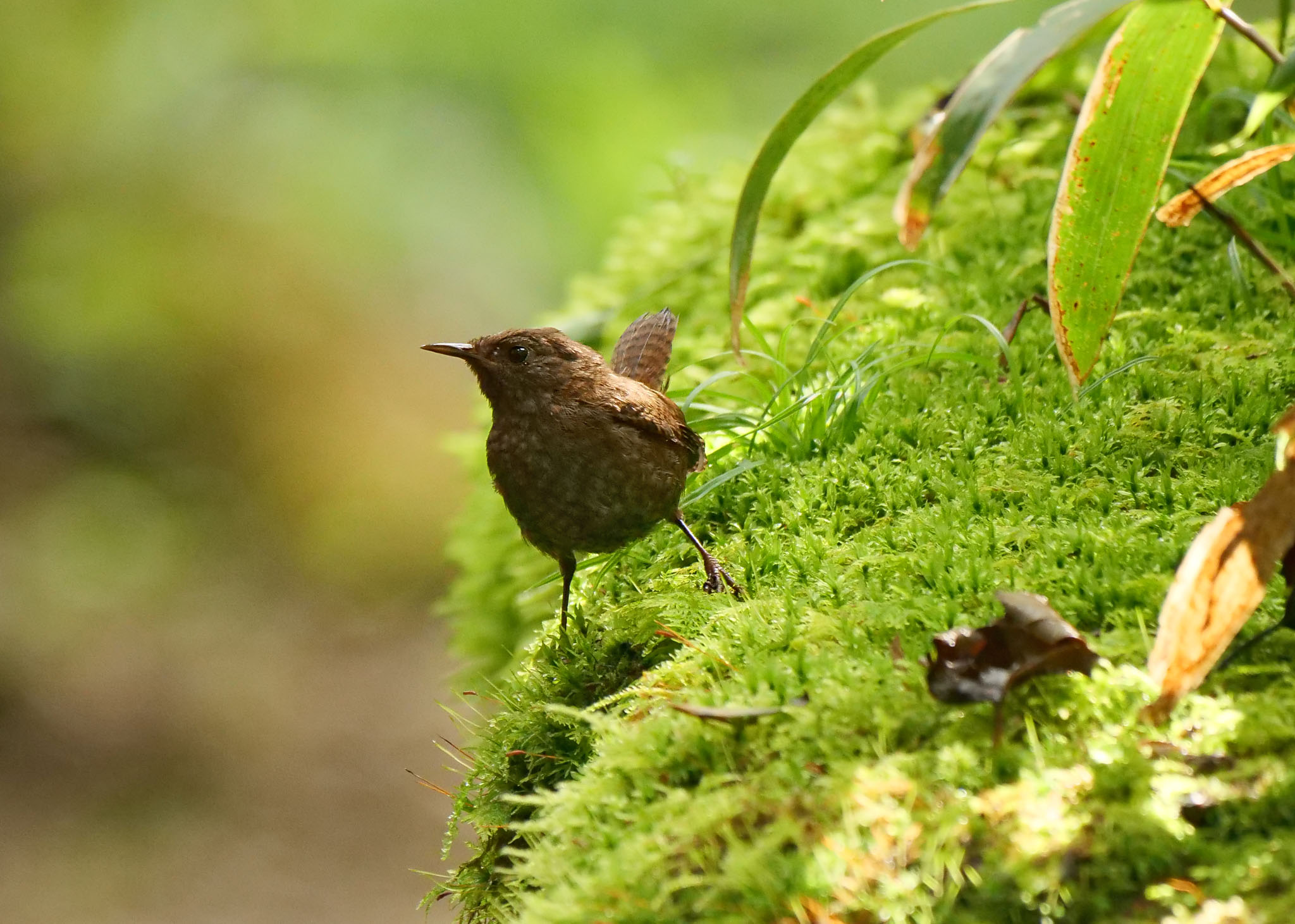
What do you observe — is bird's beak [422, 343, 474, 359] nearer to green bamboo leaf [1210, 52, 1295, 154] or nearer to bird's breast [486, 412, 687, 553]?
bird's breast [486, 412, 687, 553]

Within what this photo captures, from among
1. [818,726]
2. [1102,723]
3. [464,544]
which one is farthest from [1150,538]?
[464,544]

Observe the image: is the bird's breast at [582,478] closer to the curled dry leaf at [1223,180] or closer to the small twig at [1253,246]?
the curled dry leaf at [1223,180]

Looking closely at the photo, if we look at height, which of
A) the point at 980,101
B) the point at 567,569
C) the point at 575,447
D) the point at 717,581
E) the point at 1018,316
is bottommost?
the point at 717,581

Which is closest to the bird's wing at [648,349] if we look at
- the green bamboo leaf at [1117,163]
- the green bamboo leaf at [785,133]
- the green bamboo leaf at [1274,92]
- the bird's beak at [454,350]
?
the green bamboo leaf at [785,133]

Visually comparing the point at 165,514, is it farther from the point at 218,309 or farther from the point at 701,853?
the point at 701,853

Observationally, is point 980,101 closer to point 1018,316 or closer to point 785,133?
point 785,133

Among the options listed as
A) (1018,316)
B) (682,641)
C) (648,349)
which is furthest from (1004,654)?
(648,349)
